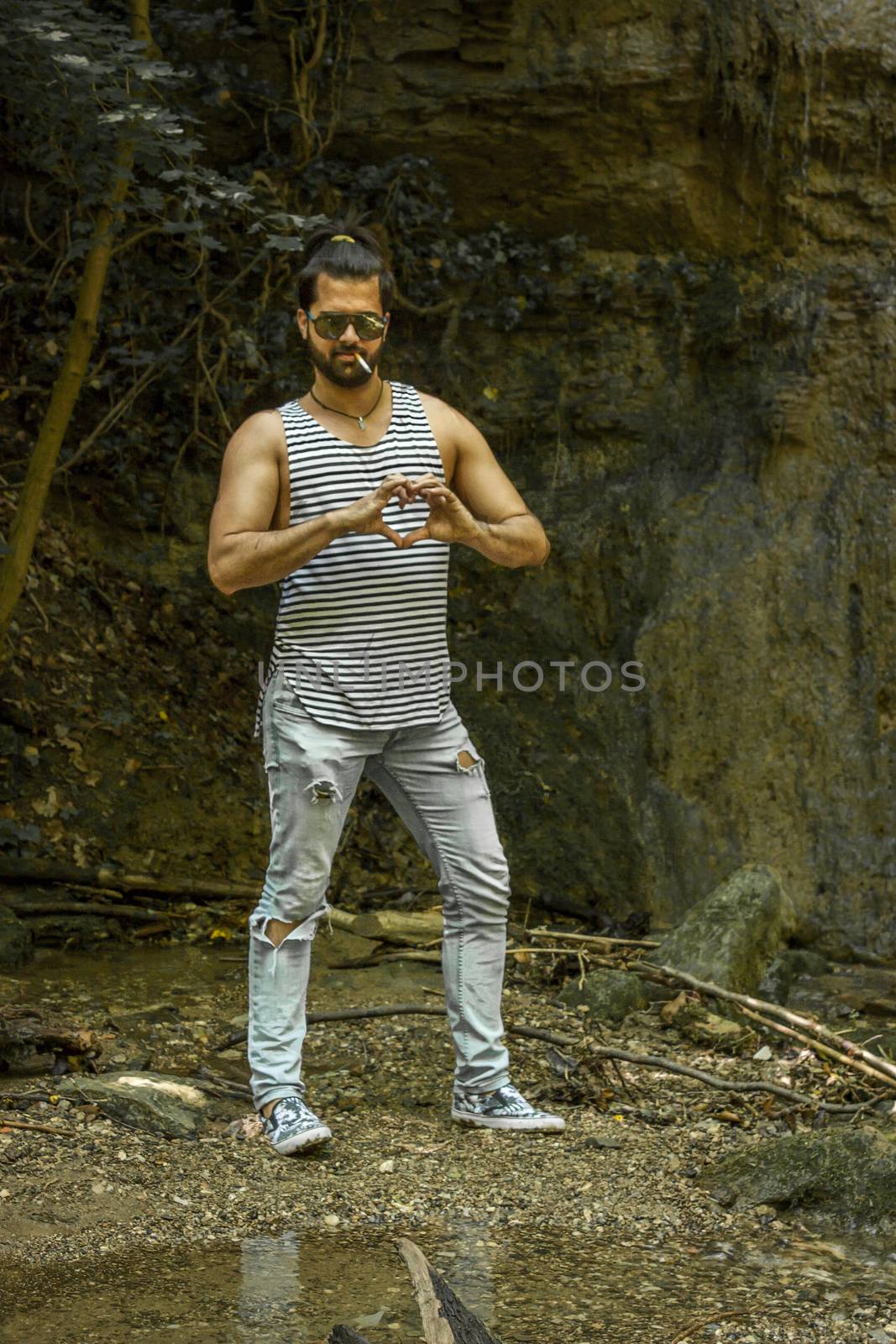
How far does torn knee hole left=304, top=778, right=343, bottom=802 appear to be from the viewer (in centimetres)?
351

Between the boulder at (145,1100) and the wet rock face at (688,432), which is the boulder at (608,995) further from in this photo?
the boulder at (145,1100)

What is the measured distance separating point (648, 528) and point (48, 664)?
114 inches

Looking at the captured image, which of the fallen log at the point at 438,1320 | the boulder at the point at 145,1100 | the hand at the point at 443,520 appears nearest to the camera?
the fallen log at the point at 438,1320

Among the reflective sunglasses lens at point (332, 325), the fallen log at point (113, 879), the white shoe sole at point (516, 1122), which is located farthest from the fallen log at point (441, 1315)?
the fallen log at point (113, 879)

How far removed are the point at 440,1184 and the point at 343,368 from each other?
1.97 metres

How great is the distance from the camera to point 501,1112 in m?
3.78

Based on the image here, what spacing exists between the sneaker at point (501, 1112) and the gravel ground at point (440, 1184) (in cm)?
3

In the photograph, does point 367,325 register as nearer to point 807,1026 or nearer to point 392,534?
point 392,534

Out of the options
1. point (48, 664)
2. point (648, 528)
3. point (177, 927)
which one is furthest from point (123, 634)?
point (648, 528)

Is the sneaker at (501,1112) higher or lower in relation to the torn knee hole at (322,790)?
lower

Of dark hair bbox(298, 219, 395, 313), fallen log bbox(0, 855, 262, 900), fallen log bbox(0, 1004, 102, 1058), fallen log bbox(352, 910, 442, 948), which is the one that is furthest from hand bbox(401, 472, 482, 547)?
fallen log bbox(0, 855, 262, 900)

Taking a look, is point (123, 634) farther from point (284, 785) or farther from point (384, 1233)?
point (384, 1233)

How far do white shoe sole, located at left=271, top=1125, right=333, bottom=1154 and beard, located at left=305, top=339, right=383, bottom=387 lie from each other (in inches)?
71.3

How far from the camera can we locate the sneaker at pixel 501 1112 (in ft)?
12.3
